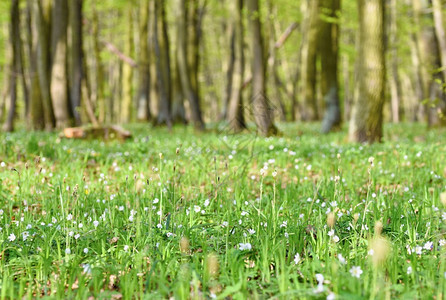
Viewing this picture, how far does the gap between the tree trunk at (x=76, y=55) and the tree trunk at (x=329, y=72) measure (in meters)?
7.69

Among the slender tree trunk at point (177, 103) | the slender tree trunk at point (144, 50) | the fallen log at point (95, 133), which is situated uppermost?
the slender tree trunk at point (144, 50)

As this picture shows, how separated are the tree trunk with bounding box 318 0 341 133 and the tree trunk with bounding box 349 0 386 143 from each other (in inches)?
156

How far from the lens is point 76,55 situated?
13.3 meters

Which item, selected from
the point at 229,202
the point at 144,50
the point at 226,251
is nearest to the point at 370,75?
the point at 229,202

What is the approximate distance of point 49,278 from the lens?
8.16ft

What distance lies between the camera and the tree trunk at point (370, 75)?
8.58 meters

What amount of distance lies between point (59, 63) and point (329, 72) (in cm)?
830

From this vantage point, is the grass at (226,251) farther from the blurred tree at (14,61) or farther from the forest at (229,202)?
the blurred tree at (14,61)

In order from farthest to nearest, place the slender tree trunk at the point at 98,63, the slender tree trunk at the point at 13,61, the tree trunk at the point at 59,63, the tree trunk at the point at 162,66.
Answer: the tree trunk at the point at 162,66, the slender tree trunk at the point at 98,63, the slender tree trunk at the point at 13,61, the tree trunk at the point at 59,63

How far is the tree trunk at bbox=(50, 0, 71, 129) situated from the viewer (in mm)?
12234

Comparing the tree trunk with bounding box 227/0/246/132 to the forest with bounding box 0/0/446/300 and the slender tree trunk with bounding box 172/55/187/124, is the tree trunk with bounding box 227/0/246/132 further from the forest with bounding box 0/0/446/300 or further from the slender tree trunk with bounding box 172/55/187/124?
the slender tree trunk with bounding box 172/55/187/124

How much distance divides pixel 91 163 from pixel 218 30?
32.3 m

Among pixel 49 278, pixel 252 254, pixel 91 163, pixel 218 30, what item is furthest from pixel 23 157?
pixel 218 30

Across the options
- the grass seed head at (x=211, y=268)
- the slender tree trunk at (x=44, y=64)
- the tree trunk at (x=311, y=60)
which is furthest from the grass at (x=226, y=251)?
the tree trunk at (x=311, y=60)
